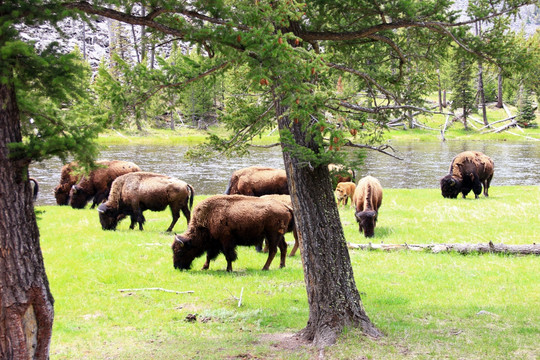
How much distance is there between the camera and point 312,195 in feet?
24.2

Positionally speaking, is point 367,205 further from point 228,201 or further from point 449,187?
point 449,187

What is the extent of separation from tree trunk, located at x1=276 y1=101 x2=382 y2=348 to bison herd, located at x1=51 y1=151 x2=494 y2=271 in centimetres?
35

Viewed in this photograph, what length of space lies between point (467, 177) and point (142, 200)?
14545mm

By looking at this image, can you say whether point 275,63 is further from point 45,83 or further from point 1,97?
point 1,97

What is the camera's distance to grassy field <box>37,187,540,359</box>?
23.6ft

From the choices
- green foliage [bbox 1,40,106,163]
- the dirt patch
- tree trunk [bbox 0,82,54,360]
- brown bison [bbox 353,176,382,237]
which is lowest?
the dirt patch

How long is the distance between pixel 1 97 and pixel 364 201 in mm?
11886

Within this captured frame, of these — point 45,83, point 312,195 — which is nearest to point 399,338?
point 312,195

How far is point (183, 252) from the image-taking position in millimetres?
11844

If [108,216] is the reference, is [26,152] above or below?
above

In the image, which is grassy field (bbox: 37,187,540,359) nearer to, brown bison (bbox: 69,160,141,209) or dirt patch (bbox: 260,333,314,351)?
dirt patch (bbox: 260,333,314,351)

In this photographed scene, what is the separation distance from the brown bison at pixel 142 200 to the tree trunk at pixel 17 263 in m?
11.2

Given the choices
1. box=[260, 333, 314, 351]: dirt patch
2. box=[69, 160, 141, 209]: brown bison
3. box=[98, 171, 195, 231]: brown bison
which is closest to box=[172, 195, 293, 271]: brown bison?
box=[260, 333, 314, 351]: dirt patch

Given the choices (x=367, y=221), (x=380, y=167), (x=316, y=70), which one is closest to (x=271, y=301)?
(x=316, y=70)
